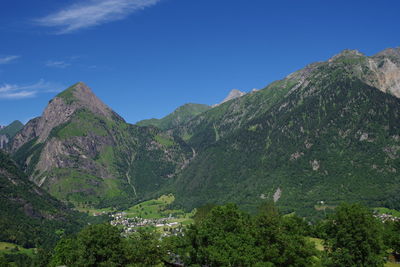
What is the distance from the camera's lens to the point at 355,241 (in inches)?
3403

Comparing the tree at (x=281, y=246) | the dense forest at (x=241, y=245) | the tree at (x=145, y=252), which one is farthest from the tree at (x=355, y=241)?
the tree at (x=145, y=252)

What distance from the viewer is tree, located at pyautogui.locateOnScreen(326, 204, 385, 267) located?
8488 cm

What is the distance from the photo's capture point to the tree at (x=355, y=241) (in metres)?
84.9

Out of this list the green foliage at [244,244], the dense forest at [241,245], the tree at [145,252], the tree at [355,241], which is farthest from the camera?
the tree at [145,252]

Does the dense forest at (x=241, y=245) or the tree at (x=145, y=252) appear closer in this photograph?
the dense forest at (x=241, y=245)

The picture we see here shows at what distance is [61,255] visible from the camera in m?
124

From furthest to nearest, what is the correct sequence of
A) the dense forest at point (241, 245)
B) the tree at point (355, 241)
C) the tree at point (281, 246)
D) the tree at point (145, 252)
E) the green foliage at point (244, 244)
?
the tree at point (145, 252), the tree at point (281, 246), the tree at point (355, 241), the dense forest at point (241, 245), the green foliage at point (244, 244)

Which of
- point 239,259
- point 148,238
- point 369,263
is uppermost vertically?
point 148,238

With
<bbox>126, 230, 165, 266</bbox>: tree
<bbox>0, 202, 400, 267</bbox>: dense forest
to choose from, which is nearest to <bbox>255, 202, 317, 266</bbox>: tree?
<bbox>0, 202, 400, 267</bbox>: dense forest

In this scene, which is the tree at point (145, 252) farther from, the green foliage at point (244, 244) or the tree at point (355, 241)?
the tree at point (355, 241)

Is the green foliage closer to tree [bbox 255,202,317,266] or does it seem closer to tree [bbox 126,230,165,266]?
tree [bbox 255,202,317,266]

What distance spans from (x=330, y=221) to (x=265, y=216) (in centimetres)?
1633

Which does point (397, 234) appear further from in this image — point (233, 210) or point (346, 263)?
point (233, 210)

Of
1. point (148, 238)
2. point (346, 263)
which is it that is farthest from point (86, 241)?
point (346, 263)
